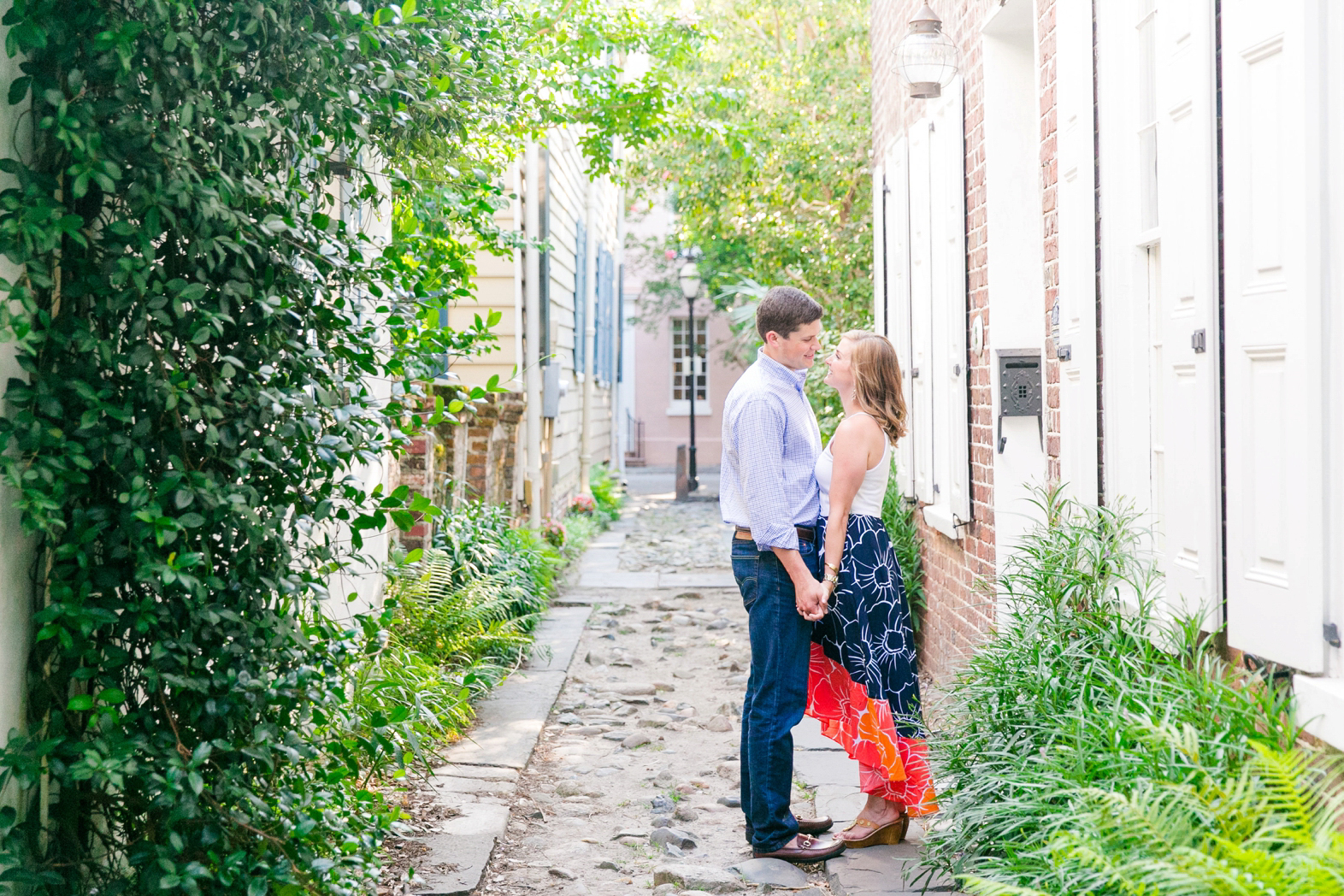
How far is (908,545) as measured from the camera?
6855 mm

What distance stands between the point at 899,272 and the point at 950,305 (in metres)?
1.33

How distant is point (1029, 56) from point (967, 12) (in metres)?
0.57

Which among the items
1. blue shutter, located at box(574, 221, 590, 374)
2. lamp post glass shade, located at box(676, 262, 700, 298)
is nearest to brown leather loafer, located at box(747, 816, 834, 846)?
blue shutter, located at box(574, 221, 590, 374)

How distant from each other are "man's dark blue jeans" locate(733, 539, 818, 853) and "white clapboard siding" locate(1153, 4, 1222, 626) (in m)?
1.29

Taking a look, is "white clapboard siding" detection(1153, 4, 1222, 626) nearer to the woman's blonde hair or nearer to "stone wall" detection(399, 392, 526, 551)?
the woman's blonde hair

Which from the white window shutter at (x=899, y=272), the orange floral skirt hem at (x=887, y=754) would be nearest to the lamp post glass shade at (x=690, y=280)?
the white window shutter at (x=899, y=272)

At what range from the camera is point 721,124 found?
26.9ft

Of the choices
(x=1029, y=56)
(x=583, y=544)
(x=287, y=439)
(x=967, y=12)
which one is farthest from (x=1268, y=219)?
(x=583, y=544)

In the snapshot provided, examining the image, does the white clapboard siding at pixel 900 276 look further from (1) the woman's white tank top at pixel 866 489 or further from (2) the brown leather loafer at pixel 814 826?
(2) the brown leather loafer at pixel 814 826

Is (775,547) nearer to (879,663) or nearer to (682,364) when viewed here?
(879,663)

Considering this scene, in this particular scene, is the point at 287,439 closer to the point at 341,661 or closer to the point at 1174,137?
the point at 341,661

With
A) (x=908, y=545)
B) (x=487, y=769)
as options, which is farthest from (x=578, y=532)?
(x=487, y=769)

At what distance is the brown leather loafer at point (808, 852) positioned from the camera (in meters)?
3.99

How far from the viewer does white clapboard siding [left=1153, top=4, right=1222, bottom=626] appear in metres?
2.71
